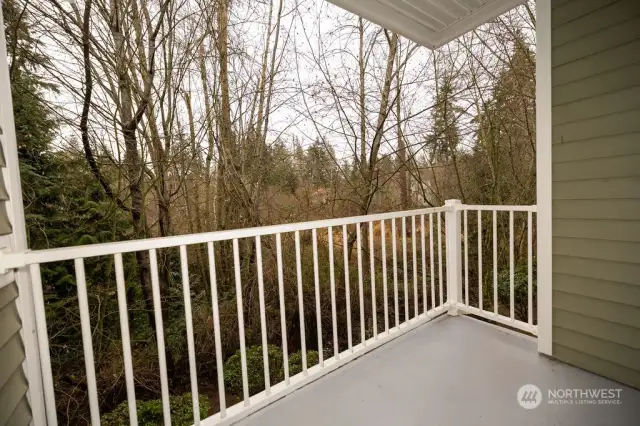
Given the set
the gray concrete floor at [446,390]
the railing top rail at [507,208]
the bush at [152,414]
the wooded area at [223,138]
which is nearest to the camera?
the gray concrete floor at [446,390]

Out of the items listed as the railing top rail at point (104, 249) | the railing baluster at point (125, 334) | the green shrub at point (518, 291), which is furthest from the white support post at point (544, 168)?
the green shrub at point (518, 291)

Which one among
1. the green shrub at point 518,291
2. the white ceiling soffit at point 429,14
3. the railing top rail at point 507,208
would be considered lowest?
the green shrub at point 518,291

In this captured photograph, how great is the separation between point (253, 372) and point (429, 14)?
428 cm

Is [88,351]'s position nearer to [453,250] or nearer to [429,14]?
[453,250]

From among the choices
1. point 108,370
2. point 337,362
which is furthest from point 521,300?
point 108,370

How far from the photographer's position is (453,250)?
8.89 ft

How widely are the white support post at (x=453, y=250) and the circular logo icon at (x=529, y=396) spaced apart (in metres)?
1.08

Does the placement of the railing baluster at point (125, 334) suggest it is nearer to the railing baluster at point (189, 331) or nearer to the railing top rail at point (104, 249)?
the railing top rail at point (104, 249)

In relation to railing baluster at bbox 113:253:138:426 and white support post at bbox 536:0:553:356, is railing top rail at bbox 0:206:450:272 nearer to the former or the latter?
railing baluster at bbox 113:253:138:426

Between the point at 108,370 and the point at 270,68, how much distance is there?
3.94m

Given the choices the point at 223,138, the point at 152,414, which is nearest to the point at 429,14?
the point at 223,138

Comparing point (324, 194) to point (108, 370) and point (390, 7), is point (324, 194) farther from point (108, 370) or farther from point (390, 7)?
point (108, 370)

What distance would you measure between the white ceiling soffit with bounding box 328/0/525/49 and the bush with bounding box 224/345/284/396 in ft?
12.2

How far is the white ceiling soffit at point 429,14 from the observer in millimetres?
2131
